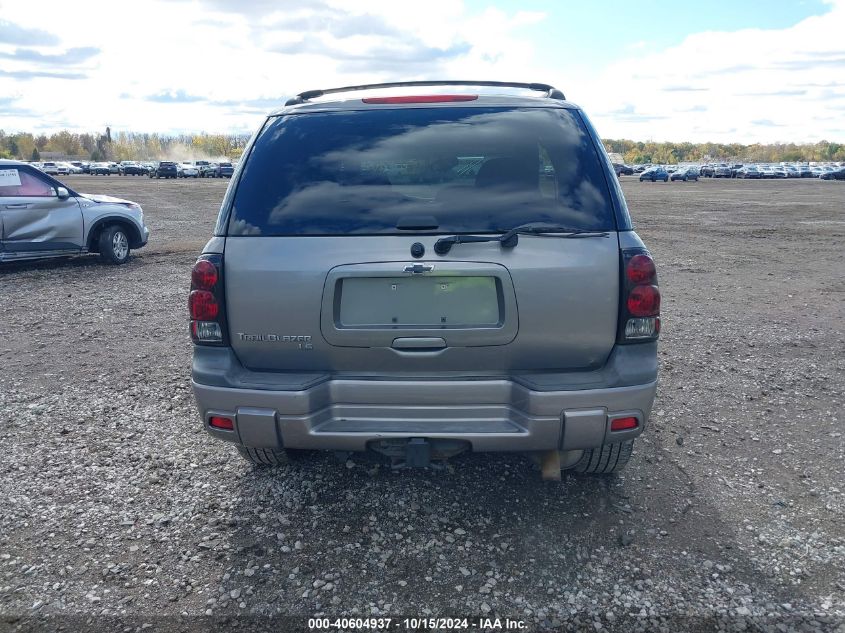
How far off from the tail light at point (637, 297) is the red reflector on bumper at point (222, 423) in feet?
6.07

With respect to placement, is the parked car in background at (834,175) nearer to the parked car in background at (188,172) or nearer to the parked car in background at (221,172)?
the parked car in background at (221,172)

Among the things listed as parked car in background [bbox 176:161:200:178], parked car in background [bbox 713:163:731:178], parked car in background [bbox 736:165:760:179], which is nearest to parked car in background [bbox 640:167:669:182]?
parked car in background [bbox 736:165:760:179]

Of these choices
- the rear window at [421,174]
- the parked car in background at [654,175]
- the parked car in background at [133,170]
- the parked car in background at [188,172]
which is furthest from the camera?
the parked car in background at [133,170]

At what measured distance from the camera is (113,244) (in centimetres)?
1230

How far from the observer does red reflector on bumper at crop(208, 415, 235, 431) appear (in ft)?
10.8

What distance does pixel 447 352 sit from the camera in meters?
3.15

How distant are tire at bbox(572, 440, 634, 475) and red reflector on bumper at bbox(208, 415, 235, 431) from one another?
181 centimetres

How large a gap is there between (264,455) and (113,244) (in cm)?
971

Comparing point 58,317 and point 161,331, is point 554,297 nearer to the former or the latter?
point 161,331

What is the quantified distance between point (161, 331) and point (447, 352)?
5.36 m

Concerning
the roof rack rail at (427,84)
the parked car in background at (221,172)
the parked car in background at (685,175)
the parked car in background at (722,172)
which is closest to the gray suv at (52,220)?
the roof rack rail at (427,84)

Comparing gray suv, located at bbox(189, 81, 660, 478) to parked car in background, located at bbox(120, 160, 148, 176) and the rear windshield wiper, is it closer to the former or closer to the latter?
the rear windshield wiper

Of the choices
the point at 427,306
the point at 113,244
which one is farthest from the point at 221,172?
the point at 427,306

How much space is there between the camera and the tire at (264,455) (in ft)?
12.9
